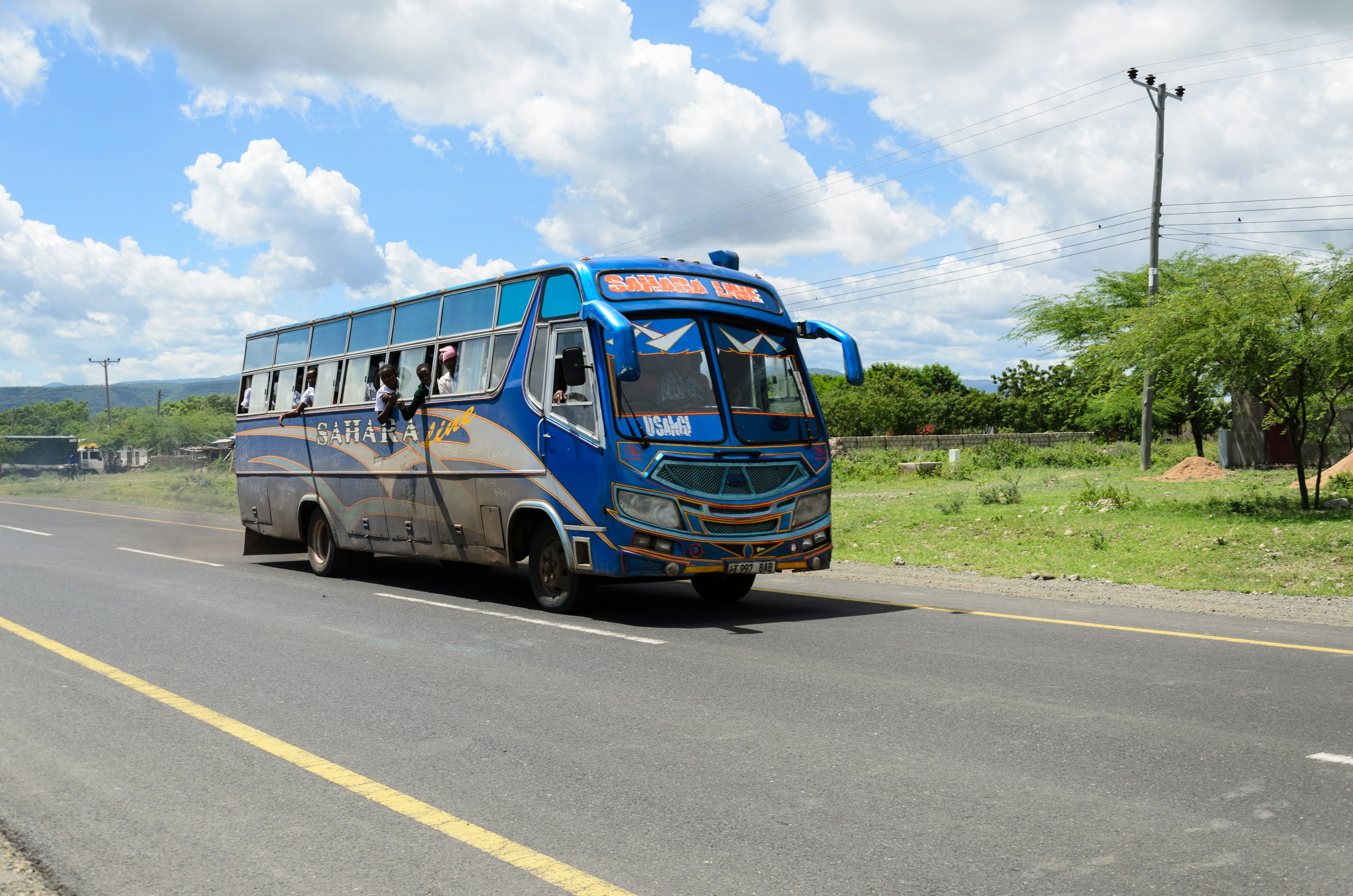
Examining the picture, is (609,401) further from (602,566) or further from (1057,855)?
(1057,855)

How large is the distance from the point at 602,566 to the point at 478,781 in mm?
4700

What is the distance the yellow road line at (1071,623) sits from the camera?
27.4 ft

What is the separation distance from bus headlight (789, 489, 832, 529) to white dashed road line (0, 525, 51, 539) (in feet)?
60.6

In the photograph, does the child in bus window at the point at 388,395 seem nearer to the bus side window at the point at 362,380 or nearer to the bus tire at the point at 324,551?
the bus side window at the point at 362,380

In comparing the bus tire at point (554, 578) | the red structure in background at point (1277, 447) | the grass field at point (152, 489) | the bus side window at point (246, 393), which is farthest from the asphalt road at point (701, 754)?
the grass field at point (152, 489)

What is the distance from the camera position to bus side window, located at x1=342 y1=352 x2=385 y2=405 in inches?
531

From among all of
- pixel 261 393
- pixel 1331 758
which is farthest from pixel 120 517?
pixel 1331 758

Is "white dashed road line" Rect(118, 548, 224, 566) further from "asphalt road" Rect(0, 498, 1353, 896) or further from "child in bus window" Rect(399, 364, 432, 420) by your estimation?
"asphalt road" Rect(0, 498, 1353, 896)

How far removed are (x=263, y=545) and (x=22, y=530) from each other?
11.5m

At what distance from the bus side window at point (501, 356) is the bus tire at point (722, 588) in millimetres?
2979

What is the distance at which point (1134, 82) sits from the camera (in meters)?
35.5

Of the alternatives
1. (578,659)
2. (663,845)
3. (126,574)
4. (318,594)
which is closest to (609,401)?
(578,659)

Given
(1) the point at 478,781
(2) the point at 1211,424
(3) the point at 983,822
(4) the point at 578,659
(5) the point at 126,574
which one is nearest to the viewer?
(3) the point at 983,822

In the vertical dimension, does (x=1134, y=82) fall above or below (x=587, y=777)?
above
